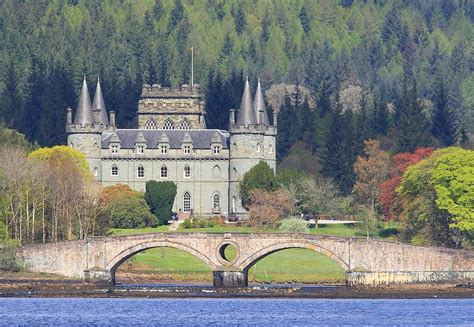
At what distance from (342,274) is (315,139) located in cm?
4972

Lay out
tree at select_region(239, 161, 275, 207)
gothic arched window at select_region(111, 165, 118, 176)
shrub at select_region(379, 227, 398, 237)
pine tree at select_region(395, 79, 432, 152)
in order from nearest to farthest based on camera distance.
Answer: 1. shrub at select_region(379, 227, 398, 237)
2. tree at select_region(239, 161, 275, 207)
3. gothic arched window at select_region(111, 165, 118, 176)
4. pine tree at select_region(395, 79, 432, 152)

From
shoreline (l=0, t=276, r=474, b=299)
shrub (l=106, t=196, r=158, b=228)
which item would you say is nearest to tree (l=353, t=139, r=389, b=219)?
shrub (l=106, t=196, r=158, b=228)

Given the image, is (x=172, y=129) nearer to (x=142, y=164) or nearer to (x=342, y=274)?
(x=142, y=164)

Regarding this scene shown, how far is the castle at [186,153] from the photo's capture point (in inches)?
5428

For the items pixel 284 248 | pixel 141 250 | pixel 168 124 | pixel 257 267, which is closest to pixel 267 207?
pixel 257 267

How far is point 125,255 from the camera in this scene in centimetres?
10450

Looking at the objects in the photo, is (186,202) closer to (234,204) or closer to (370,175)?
(234,204)

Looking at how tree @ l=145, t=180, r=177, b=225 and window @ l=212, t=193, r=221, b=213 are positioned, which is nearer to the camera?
tree @ l=145, t=180, r=177, b=225

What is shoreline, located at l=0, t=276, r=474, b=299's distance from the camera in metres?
97.6

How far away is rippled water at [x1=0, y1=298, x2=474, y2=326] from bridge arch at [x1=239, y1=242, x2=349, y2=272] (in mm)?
4848

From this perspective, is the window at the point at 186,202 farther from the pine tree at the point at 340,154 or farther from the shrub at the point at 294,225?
the shrub at the point at 294,225

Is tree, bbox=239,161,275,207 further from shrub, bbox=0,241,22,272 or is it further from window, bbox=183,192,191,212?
shrub, bbox=0,241,22,272

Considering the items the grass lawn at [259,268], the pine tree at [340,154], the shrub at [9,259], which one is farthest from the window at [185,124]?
the shrub at [9,259]

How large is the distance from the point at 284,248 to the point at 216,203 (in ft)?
121
